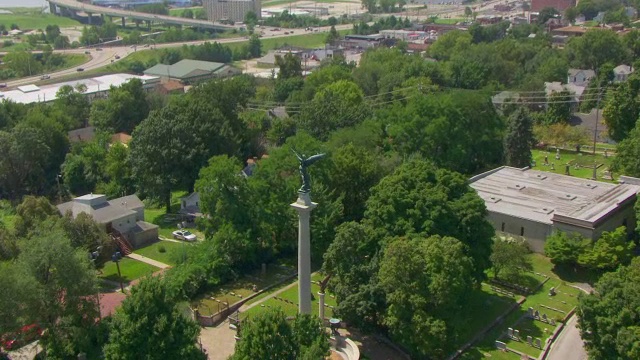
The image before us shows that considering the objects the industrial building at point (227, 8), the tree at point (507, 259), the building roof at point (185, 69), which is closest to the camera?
the tree at point (507, 259)

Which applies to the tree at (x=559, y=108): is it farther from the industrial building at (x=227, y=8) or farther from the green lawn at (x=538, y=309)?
the industrial building at (x=227, y=8)

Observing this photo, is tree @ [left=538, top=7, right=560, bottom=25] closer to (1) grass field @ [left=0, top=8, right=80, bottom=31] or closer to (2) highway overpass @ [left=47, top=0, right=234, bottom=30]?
(2) highway overpass @ [left=47, top=0, right=234, bottom=30]

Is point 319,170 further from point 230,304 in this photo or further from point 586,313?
point 586,313

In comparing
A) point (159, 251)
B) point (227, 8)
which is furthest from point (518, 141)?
point (227, 8)

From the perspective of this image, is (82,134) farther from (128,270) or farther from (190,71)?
(190,71)

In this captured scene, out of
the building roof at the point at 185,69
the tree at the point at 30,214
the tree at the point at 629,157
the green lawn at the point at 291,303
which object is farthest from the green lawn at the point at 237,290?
the building roof at the point at 185,69
